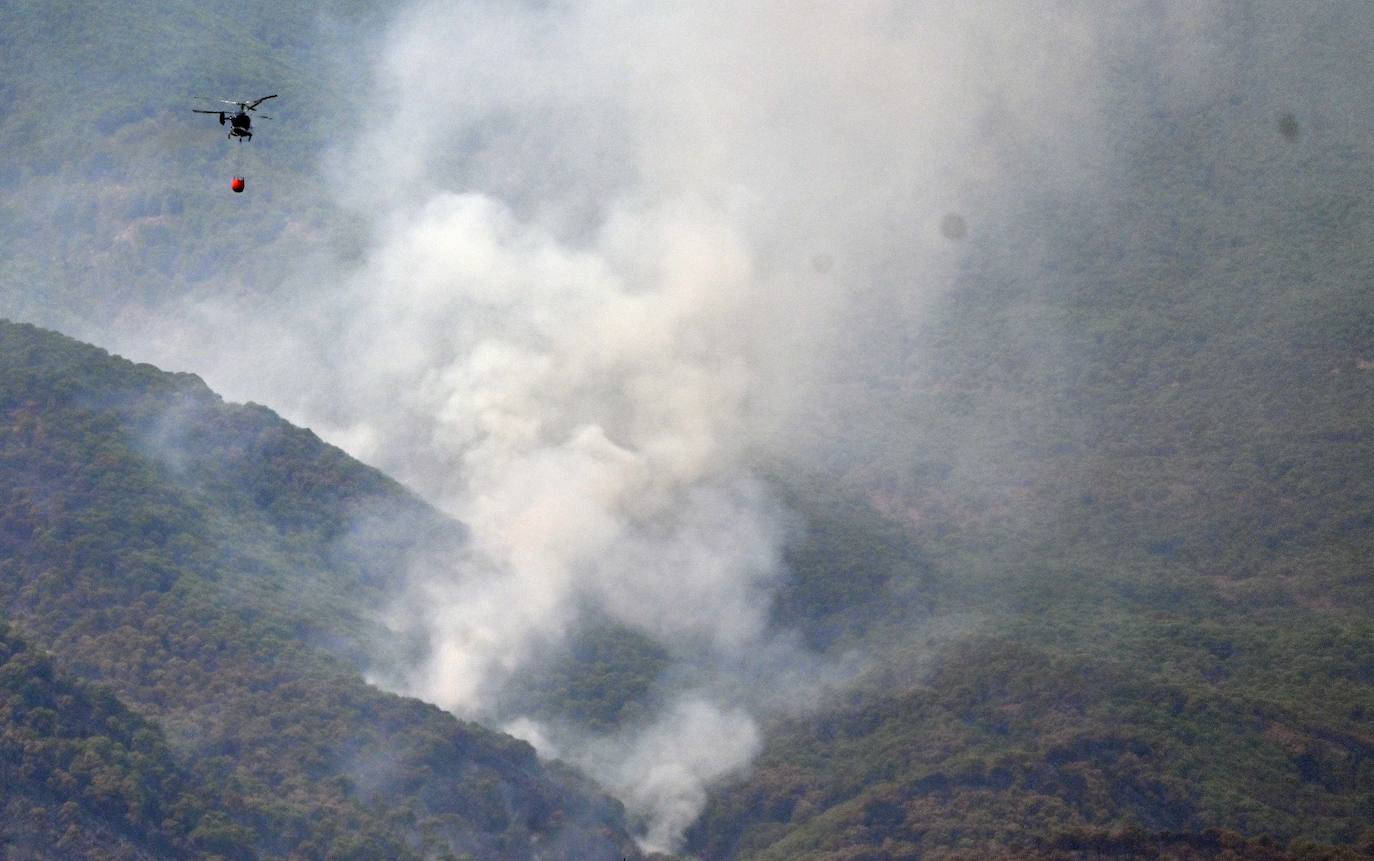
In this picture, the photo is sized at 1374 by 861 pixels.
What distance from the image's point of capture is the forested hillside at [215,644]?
327 feet

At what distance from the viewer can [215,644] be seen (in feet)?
373

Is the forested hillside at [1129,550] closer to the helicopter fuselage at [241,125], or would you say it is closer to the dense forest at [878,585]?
the dense forest at [878,585]

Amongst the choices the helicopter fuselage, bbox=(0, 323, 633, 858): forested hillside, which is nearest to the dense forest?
bbox=(0, 323, 633, 858): forested hillside

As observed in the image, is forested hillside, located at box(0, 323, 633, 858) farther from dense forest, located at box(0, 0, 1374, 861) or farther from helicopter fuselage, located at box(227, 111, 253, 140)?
helicopter fuselage, located at box(227, 111, 253, 140)

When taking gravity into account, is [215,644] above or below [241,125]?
above

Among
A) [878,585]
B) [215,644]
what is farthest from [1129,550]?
[215,644]

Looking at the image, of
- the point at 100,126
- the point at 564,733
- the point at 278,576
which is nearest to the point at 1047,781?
the point at 564,733

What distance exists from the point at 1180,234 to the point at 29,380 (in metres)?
99.0

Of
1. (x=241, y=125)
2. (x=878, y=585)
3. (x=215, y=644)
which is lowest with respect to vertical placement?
(x=241, y=125)

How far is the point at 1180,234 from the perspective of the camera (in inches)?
7461

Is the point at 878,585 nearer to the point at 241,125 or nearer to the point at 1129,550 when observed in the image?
the point at 1129,550

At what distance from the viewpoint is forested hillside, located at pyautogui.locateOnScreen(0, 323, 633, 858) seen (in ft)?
327

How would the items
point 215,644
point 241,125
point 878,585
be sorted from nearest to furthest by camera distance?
point 241,125
point 215,644
point 878,585

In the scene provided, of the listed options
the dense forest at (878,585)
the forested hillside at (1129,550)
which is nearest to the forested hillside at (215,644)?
the dense forest at (878,585)
